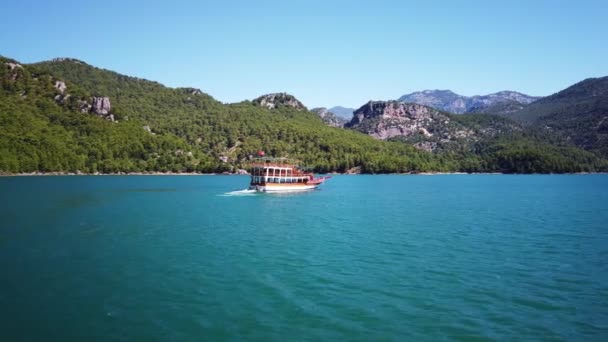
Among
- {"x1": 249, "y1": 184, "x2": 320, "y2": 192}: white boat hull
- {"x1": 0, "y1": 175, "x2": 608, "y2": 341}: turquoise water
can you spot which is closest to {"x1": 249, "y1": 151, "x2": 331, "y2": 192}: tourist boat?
{"x1": 249, "y1": 184, "x2": 320, "y2": 192}: white boat hull

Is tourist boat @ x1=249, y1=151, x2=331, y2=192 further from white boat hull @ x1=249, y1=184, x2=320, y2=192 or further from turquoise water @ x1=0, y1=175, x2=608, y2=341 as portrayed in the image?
turquoise water @ x1=0, y1=175, x2=608, y2=341

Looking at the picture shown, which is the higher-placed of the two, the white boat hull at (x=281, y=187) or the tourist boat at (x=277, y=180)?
the tourist boat at (x=277, y=180)

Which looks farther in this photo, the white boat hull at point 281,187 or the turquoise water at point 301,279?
the white boat hull at point 281,187

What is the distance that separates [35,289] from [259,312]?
521 inches


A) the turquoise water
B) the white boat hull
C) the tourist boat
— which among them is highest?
the tourist boat

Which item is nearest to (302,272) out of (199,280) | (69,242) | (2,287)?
(199,280)

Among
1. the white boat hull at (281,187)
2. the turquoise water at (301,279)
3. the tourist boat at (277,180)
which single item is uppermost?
the tourist boat at (277,180)

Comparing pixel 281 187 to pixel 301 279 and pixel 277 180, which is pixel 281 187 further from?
pixel 301 279

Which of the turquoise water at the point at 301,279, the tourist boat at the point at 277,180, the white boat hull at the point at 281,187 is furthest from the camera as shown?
the tourist boat at the point at 277,180

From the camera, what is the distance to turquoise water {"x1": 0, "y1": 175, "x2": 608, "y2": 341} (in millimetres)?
19438

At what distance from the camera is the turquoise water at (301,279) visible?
19438mm

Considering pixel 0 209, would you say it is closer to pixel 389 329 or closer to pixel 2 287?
pixel 2 287

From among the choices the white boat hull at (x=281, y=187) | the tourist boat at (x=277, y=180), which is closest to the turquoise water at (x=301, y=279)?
the white boat hull at (x=281, y=187)

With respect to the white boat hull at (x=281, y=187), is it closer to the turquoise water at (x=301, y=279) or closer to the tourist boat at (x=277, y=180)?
the tourist boat at (x=277, y=180)
